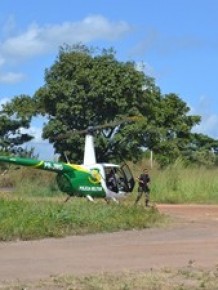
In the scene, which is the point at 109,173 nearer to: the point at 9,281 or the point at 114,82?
the point at 114,82

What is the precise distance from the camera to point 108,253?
1402 centimetres

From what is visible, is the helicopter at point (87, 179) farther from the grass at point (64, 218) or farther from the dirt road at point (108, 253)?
the dirt road at point (108, 253)

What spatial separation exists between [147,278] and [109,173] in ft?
61.4

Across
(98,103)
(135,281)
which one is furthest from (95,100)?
(135,281)

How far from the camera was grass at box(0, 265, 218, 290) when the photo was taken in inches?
395

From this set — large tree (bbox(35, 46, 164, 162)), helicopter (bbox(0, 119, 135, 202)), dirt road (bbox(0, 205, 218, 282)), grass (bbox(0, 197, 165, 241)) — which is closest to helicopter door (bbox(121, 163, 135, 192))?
helicopter (bbox(0, 119, 135, 202))

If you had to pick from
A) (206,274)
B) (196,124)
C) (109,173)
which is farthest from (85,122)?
(206,274)

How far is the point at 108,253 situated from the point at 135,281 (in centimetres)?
359

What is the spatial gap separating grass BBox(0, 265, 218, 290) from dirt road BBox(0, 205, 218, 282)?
581mm

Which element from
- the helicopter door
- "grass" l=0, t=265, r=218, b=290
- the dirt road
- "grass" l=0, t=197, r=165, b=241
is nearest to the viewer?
"grass" l=0, t=265, r=218, b=290

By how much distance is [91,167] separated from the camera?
29156 mm

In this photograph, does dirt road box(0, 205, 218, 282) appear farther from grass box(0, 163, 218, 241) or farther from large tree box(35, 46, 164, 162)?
large tree box(35, 46, 164, 162)

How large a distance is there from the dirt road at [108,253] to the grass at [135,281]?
58 centimetres

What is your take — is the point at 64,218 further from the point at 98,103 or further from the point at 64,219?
the point at 98,103
